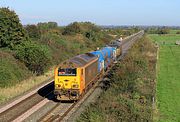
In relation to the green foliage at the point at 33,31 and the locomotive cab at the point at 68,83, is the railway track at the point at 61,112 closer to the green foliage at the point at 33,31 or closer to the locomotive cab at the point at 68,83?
the locomotive cab at the point at 68,83

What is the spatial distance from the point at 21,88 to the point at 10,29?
39.9ft

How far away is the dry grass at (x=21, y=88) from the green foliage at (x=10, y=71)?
64 centimetres

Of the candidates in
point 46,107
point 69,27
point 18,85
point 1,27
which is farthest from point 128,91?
point 69,27

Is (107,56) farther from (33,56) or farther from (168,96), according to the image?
(168,96)

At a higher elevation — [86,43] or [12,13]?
[12,13]

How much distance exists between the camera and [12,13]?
40.5 m

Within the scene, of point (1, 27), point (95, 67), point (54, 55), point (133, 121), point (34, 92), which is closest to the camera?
point (133, 121)

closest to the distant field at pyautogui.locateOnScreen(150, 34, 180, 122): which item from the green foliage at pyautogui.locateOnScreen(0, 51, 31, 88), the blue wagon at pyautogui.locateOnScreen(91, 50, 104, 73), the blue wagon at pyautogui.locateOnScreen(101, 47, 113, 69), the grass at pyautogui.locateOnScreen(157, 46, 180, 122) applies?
the grass at pyautogui.locateOnScreen(157, 46, 180, 122)

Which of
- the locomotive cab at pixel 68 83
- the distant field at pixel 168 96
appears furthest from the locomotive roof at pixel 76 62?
the distant field at pixel 168 96

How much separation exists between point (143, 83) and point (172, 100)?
14.4 ft

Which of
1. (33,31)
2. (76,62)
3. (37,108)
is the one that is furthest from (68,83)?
(33,31)

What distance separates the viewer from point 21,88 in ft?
96.9

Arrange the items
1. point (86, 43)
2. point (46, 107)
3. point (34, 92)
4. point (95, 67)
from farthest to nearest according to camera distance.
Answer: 1. point (86, 43)
2. point (95, 67)
3. point (34, 92)
4. point (46, 107)

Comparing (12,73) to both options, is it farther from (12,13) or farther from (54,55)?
(54,55)
